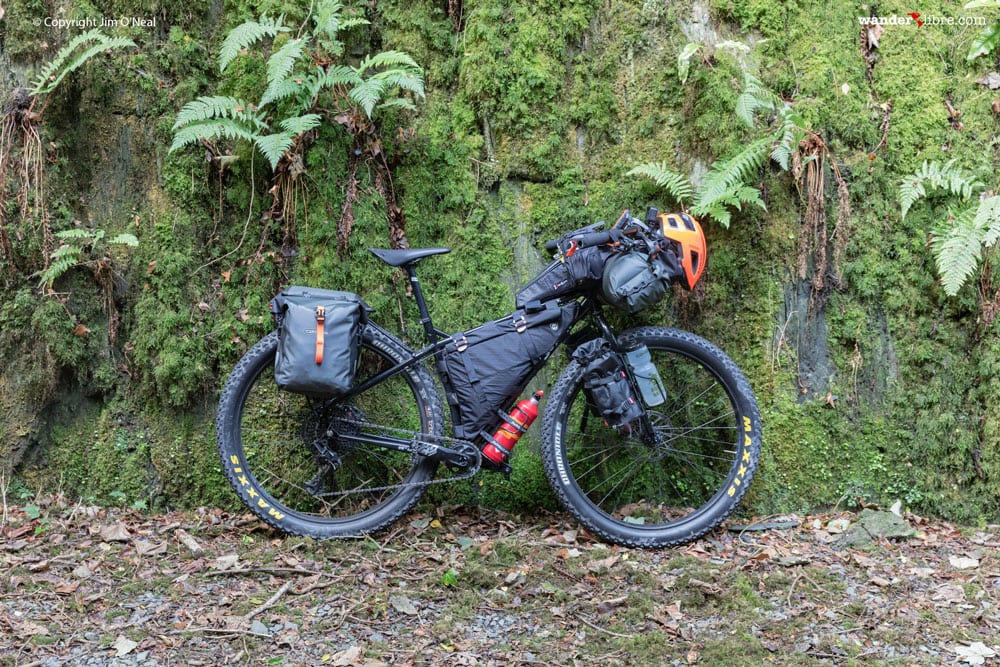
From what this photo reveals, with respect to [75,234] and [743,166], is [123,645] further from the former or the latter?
[743,166]

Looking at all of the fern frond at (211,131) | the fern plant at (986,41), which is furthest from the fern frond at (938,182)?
the fern frond at (211,131)

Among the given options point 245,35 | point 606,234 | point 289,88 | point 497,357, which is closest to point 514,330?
point 497,357

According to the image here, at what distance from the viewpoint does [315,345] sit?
15.2 ft

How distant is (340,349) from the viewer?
15.3 ft

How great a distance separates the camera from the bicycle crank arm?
4957 millimetres

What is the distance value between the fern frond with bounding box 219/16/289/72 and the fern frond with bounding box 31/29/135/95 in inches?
30.0

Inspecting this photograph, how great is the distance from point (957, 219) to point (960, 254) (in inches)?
9.7

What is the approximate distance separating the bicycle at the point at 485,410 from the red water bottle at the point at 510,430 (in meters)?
0.01

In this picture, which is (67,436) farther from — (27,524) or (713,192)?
(713,192)

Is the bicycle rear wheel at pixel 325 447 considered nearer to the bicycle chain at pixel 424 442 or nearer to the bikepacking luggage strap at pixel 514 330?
the bicycle chain at pixel 424 442

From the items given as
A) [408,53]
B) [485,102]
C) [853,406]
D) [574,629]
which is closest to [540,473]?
[574,629]

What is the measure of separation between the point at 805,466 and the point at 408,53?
12.6 feet

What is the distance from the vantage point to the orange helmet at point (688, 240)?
4867 mm

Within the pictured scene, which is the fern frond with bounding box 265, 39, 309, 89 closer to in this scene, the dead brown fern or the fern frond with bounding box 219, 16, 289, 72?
the fern frond with bounding box 219, 16, 289, 72
